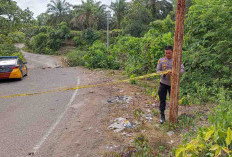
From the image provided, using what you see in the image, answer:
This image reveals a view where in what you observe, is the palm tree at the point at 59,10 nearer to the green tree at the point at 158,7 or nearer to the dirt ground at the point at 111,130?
the green tree at the point at 158,7

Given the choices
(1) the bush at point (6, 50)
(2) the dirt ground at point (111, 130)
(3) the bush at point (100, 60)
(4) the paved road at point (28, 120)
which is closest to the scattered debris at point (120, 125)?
(2) the dirt ground at point (111, 130)

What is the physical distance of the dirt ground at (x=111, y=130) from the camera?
15.0 ft

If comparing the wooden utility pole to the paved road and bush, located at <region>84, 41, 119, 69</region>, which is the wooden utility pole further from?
bush, located at <region>84, 41, 119, 69</region>

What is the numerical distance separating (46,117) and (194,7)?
7.42 m

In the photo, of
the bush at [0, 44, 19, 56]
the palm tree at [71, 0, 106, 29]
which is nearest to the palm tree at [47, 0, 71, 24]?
the palm tree at [71, 0, 106, 29]

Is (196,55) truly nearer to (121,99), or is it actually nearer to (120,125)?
(121,99)

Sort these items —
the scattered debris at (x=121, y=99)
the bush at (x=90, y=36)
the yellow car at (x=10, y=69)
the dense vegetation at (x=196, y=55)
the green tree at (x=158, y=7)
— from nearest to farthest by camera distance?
1. the dense vegetation at (x=196, y=55)
2. the scattered debris at (x=121, y=99)
3. the yellow car at (x=10, y=69)
4. the green tree at (x=158, y=7)
5. the bush at (x=90, y=36)

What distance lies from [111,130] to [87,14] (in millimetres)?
41977

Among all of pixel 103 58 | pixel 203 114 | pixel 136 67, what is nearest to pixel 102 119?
pixel 203 114

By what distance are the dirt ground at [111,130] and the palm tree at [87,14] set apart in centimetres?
3831

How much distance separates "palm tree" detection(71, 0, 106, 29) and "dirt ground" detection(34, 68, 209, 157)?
1508 inches

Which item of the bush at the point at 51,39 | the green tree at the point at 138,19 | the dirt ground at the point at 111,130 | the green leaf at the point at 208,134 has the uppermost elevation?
the green tree at the point at 138,19

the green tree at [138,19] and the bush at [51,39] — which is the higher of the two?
the green tree at [138,19]

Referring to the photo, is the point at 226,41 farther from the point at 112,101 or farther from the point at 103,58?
the point at 103,58
